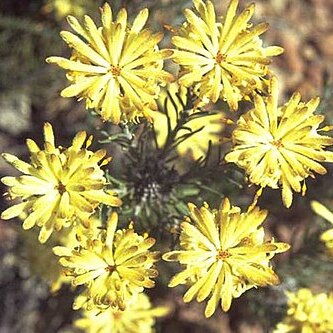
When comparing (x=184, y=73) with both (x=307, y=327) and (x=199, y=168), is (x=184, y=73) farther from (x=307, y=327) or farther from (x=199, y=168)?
(x=307, y=327)

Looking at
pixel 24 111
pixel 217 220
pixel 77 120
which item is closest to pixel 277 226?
pixel 77 120

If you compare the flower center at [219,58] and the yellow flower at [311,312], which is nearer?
the flower center at [219,58]

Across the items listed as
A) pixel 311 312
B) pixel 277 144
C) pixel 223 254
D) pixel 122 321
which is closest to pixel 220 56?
pixel 277 144

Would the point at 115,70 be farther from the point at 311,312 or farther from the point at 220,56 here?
the point at 311,312

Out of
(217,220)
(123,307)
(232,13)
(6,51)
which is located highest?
(6,51)

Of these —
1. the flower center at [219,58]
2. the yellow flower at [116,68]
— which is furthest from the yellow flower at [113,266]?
the flower center at [219,58]

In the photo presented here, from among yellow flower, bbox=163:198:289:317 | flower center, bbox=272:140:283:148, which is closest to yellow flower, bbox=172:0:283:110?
flower center, bbox=272:140:283:148

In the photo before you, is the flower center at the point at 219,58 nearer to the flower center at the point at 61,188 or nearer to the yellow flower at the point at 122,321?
the flower center at the point at 61,188
